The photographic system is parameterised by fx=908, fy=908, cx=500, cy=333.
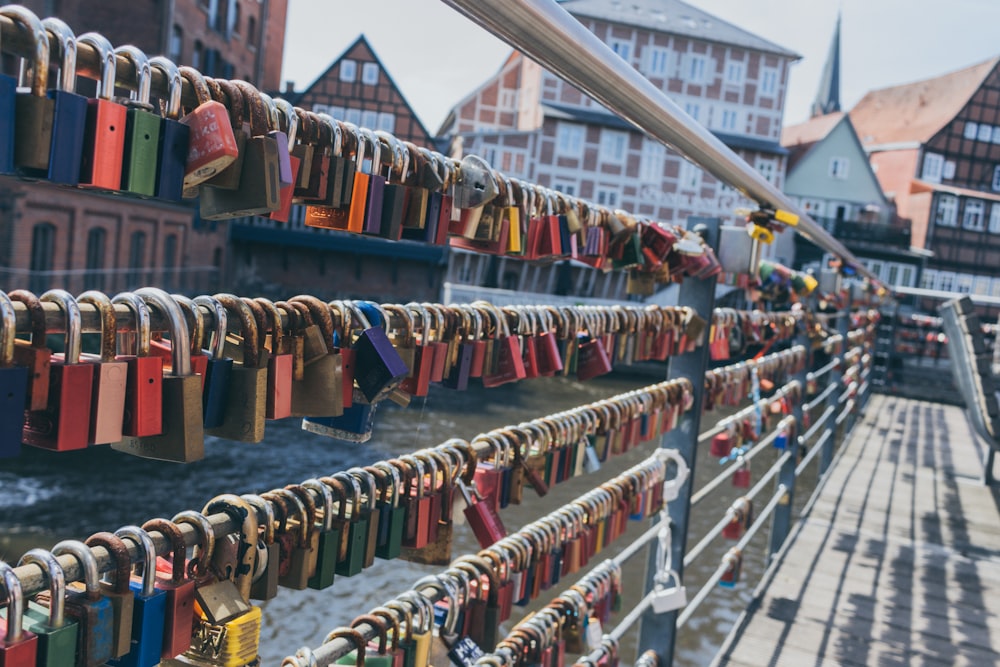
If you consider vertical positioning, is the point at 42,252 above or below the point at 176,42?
below

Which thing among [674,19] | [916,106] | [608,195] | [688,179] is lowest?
[608,195]

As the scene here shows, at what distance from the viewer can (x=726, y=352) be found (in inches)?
130

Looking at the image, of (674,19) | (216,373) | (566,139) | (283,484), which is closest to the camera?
(216,373)

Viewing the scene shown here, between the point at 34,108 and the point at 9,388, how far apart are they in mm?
270

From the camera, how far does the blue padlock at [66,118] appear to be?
89 cm

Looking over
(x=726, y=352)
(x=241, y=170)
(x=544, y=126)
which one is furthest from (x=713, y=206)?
(x=241, y=170)

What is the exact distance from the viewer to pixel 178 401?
40.1 inches

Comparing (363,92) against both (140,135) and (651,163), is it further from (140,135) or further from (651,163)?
(140,135)

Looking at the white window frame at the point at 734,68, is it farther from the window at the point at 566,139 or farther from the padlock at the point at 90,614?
the padlock at the point at 90,614

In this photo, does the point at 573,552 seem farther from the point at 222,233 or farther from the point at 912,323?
the point at 222,233

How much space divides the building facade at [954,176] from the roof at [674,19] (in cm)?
916

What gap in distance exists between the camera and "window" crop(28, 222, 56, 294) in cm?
2328

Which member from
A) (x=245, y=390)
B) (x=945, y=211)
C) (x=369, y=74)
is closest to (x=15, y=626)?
(x=245, y=390)

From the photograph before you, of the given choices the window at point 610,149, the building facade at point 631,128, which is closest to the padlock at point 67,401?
the building facade at point 631,128
